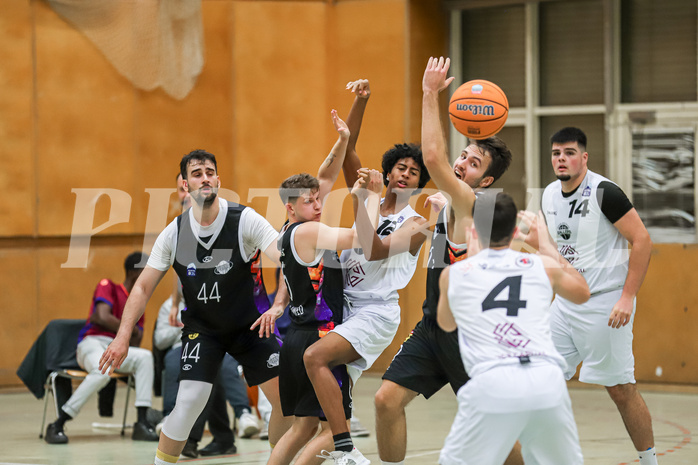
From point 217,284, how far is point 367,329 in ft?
3.84

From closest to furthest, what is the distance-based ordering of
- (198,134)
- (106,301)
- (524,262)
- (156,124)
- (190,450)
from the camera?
(524,262), (190,450), (106,301), (156,124), (198,134)

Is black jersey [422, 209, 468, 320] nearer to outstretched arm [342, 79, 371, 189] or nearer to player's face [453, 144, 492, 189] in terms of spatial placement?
player's face [453, 144, 492, 189]

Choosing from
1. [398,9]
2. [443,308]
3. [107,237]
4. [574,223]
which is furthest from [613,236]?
[107,237]

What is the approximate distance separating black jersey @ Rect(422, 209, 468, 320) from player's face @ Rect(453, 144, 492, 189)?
270 millimetres

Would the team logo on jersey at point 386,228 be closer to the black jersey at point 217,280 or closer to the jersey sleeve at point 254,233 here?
the jersey sleeve at point 254,233

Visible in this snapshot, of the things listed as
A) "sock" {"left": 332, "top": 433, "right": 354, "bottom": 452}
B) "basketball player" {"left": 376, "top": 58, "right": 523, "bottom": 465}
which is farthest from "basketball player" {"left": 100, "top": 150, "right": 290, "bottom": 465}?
"basketball player" {"left": 376, "top": 58, "right": 523, "bottom": 465}

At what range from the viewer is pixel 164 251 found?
22.4ft

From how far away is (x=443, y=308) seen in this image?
501cm

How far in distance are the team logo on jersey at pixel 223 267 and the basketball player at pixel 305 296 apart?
0.59m

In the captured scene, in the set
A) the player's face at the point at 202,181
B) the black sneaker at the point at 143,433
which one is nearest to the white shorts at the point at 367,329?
the player's face at the point at 202,181

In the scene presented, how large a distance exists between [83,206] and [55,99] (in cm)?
136

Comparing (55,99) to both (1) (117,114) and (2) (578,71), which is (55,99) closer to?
(1) (117,114)

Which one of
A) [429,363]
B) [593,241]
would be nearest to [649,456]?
[593,241]

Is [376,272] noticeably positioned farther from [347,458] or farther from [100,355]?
[100,355]
